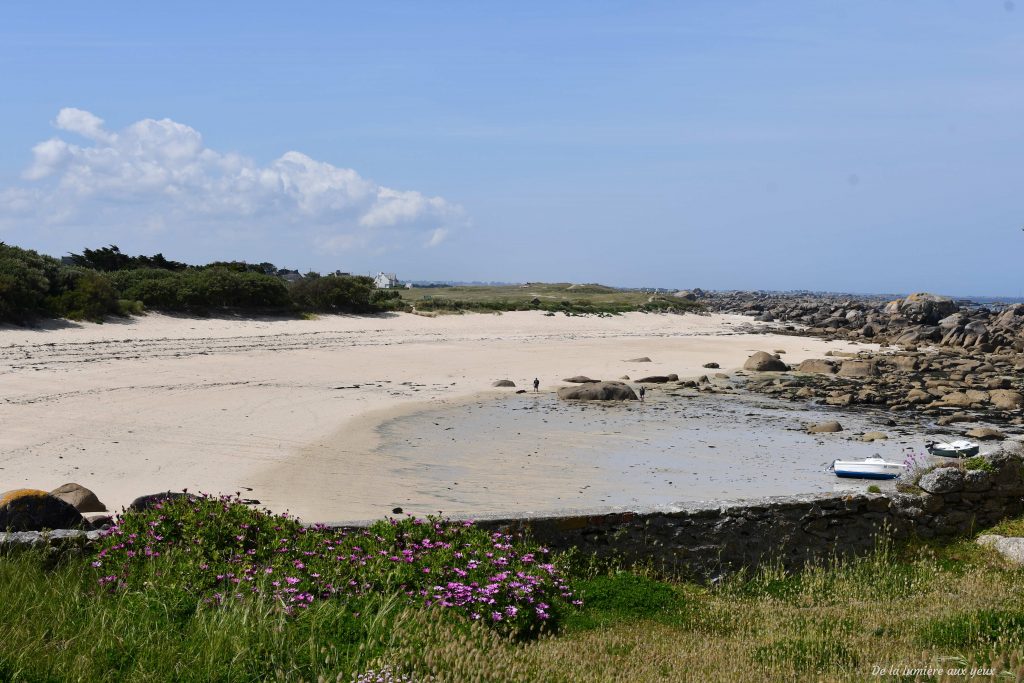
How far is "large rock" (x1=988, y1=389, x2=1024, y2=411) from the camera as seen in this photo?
85.1ft

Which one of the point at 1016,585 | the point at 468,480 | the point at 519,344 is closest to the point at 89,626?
the point at 1016,585

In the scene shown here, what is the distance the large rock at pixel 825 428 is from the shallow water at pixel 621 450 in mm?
260

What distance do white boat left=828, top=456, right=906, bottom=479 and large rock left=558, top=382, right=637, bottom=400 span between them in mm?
9735

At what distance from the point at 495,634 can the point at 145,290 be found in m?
34.0

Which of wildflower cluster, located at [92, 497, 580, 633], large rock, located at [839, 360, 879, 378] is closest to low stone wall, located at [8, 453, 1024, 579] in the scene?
wildflower cluster, located at [92, 497, 580, 633]

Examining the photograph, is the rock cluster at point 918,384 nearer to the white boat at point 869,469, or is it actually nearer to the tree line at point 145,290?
the white boat at point 869,469

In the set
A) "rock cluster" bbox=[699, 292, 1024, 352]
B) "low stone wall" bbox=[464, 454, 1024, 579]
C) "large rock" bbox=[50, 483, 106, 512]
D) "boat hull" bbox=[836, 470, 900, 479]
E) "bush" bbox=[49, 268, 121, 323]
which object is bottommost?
"boat hull" bbox=[836, 470, 900, 479]

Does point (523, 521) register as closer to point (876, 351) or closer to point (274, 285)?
point (274, 285)

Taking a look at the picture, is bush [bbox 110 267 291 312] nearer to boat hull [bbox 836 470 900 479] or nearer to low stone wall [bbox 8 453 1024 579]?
boat hull [bbox 836 470 900 479]

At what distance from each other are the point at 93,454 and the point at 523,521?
10.1m

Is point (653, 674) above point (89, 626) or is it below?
below

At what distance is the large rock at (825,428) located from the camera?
69.2 ft

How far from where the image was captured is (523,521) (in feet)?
25.8

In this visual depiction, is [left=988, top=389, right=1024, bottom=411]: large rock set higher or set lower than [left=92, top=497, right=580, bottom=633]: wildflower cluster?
lower
